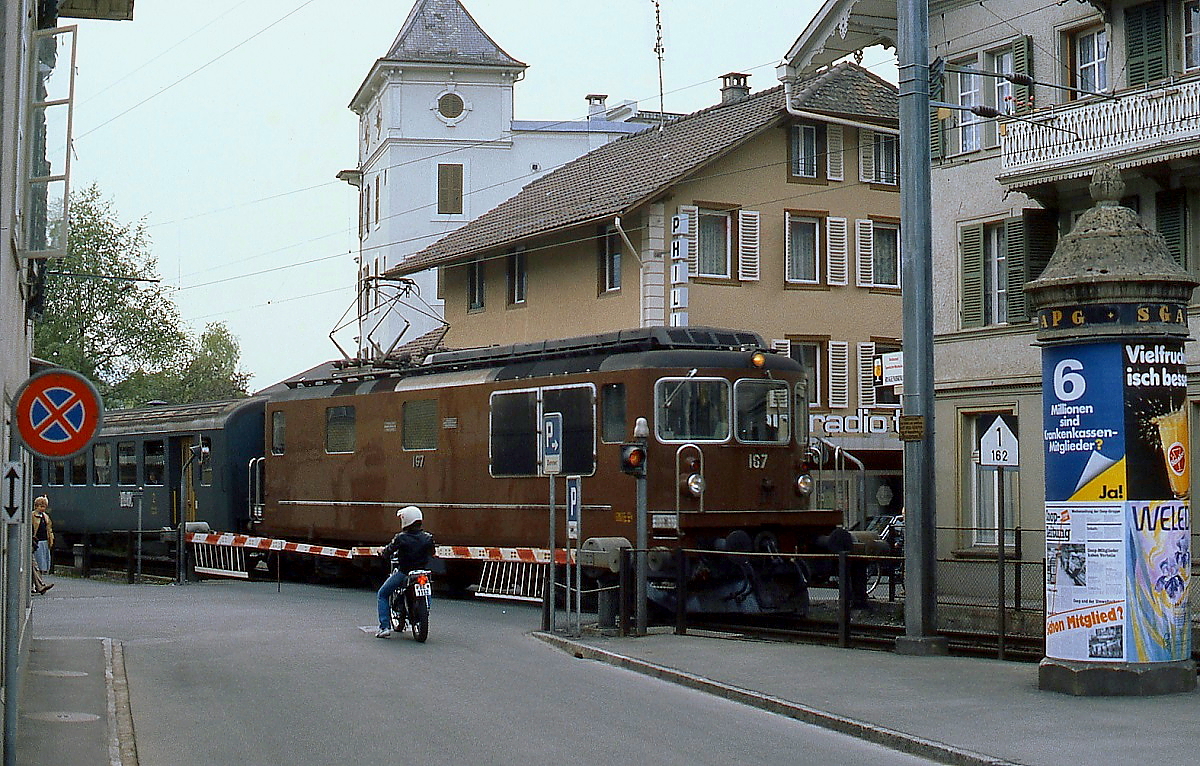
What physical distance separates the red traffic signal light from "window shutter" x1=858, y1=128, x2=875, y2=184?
2221 cm

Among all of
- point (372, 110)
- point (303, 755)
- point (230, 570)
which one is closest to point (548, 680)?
point (303, 755)

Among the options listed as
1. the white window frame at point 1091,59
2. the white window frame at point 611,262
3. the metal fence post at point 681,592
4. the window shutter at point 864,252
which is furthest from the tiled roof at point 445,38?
the metal fence post at point 681,592

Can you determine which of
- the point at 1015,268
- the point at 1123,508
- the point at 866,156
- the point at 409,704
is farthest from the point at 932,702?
the point at 866,156

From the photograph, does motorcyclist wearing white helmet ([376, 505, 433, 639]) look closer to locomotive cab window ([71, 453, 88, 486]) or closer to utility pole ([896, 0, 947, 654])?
utility pole ([896, 0, 947, 654])

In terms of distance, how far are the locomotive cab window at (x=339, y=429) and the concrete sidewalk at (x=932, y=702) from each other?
34.8ft

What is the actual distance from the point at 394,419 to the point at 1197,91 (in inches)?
498

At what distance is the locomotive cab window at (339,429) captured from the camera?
28.2 m

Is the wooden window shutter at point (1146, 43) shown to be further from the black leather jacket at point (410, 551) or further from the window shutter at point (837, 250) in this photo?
the window shutter at point (837, 250)

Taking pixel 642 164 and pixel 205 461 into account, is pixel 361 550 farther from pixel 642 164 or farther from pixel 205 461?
pixel 642 164

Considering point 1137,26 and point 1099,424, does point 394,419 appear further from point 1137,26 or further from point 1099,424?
point 1099,424

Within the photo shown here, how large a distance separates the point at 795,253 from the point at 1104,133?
51.1 feet

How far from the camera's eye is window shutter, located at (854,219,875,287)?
39.9 metres

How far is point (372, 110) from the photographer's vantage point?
63031 mm

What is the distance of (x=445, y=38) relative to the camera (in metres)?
61.3
